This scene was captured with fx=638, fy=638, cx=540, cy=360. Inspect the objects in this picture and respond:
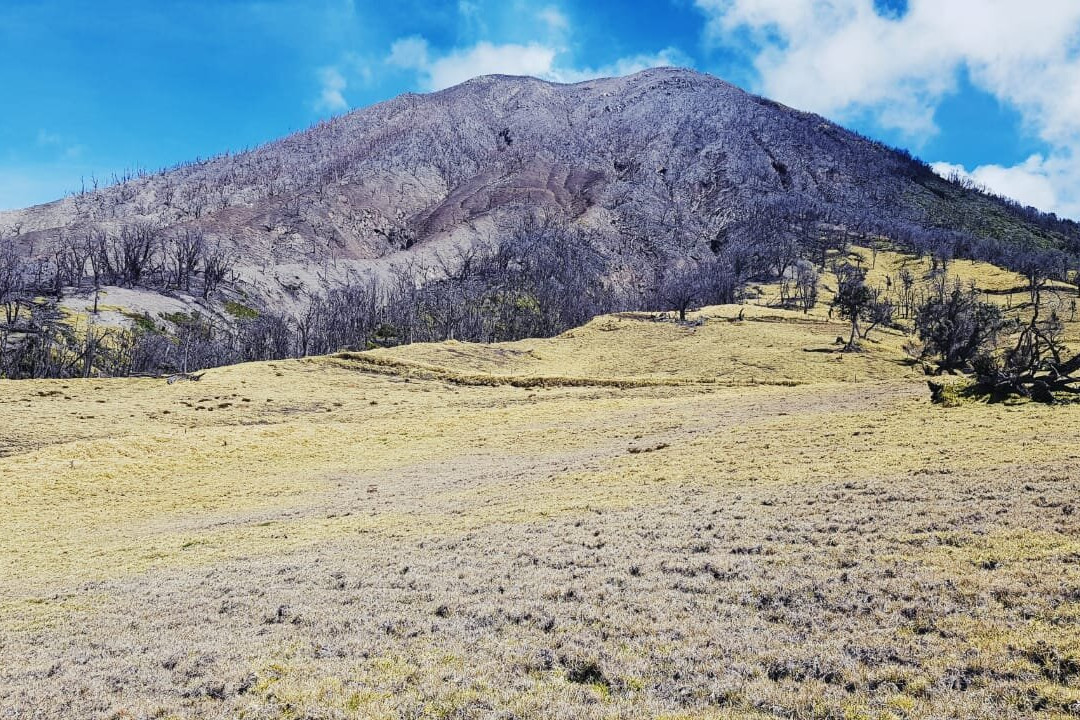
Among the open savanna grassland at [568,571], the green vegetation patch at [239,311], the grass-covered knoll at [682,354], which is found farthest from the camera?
the green vegetation patch at [239,311]

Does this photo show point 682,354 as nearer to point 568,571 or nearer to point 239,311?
point 568,571

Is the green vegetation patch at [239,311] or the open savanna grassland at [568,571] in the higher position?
the green vegetation patch at [239,311]

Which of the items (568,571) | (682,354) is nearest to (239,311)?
(682,354)

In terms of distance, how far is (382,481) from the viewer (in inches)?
1233

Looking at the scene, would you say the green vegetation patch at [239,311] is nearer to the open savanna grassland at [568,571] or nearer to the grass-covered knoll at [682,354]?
the grass-covered knoll at [682,354]

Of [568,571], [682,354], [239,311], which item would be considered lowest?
[568,571]

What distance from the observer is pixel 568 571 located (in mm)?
14953

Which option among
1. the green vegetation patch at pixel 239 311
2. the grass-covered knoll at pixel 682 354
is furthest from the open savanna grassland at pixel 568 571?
the green vegetation patch at pixel 239 311

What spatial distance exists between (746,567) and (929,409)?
22.4m

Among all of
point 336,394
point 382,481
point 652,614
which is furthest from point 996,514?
point 336,394

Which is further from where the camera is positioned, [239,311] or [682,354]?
[239,311]

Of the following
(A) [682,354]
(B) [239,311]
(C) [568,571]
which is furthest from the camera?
(B) [239,311]

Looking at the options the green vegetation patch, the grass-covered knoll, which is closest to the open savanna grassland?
the grass-covered knoll

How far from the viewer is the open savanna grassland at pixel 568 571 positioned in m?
9.59
